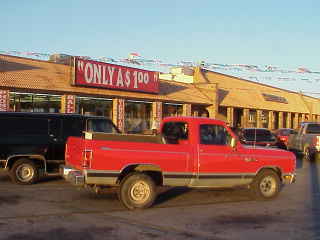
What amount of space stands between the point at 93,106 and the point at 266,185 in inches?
713

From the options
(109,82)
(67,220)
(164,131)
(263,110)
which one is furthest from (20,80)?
(263,110)

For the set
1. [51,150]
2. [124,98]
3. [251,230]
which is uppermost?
[124,98]

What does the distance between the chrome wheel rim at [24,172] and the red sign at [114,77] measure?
1383cm

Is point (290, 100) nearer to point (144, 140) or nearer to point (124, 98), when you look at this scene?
point (124, 98)

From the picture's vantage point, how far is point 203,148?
9.55 metres

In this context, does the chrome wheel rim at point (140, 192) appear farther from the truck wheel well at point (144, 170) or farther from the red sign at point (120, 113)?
the red sign at point (120, 113)

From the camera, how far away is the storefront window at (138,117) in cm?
2976

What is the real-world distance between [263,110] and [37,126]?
36.8 meters

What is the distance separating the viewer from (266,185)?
1070cm

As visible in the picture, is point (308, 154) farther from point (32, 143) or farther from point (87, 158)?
point (87, 158)

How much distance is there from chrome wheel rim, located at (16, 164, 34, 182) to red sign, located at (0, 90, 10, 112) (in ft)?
36.7

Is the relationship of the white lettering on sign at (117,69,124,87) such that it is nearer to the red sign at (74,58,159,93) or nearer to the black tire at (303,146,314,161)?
the red sign at (74,58,159,93)

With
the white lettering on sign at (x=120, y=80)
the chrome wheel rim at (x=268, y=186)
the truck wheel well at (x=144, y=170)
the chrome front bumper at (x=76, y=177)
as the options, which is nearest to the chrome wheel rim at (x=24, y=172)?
the chrome front bumper at (x=76, y=177)

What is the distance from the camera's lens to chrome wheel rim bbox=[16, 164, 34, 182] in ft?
38.6
